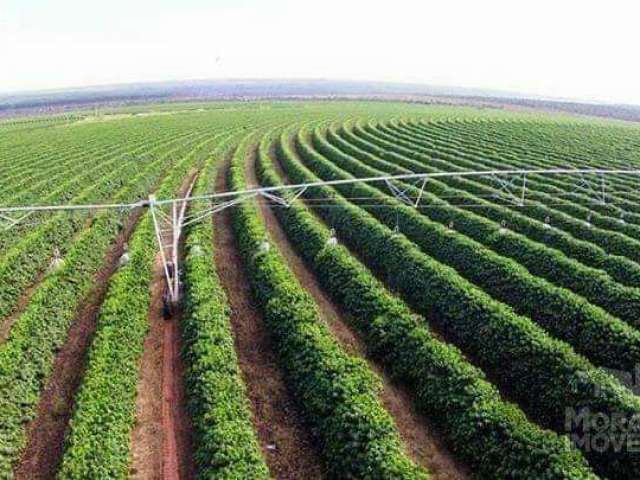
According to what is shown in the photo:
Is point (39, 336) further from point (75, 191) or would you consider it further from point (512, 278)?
point (75, 191)

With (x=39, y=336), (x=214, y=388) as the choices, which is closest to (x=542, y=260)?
(x=214, y=388)

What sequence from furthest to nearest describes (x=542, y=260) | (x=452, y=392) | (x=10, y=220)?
(x=10, y=220) → (x=542, y=260) → (x=452, y=392)

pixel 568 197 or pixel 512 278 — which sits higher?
pixel 568 197

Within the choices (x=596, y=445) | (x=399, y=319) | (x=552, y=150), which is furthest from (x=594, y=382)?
(x=552, y=150)

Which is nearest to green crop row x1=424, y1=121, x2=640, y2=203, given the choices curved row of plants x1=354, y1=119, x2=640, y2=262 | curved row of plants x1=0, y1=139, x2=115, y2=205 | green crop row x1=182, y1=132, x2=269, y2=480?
curved row of plants x1=354, y1=119, x2=640, y2=262

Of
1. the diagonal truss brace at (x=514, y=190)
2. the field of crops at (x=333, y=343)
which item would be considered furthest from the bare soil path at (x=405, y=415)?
the diagonal truss brace at (x=514, y=190)

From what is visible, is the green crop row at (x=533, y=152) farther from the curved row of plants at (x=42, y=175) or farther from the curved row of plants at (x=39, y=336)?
the curved row of plants at (x=42, y=175)
